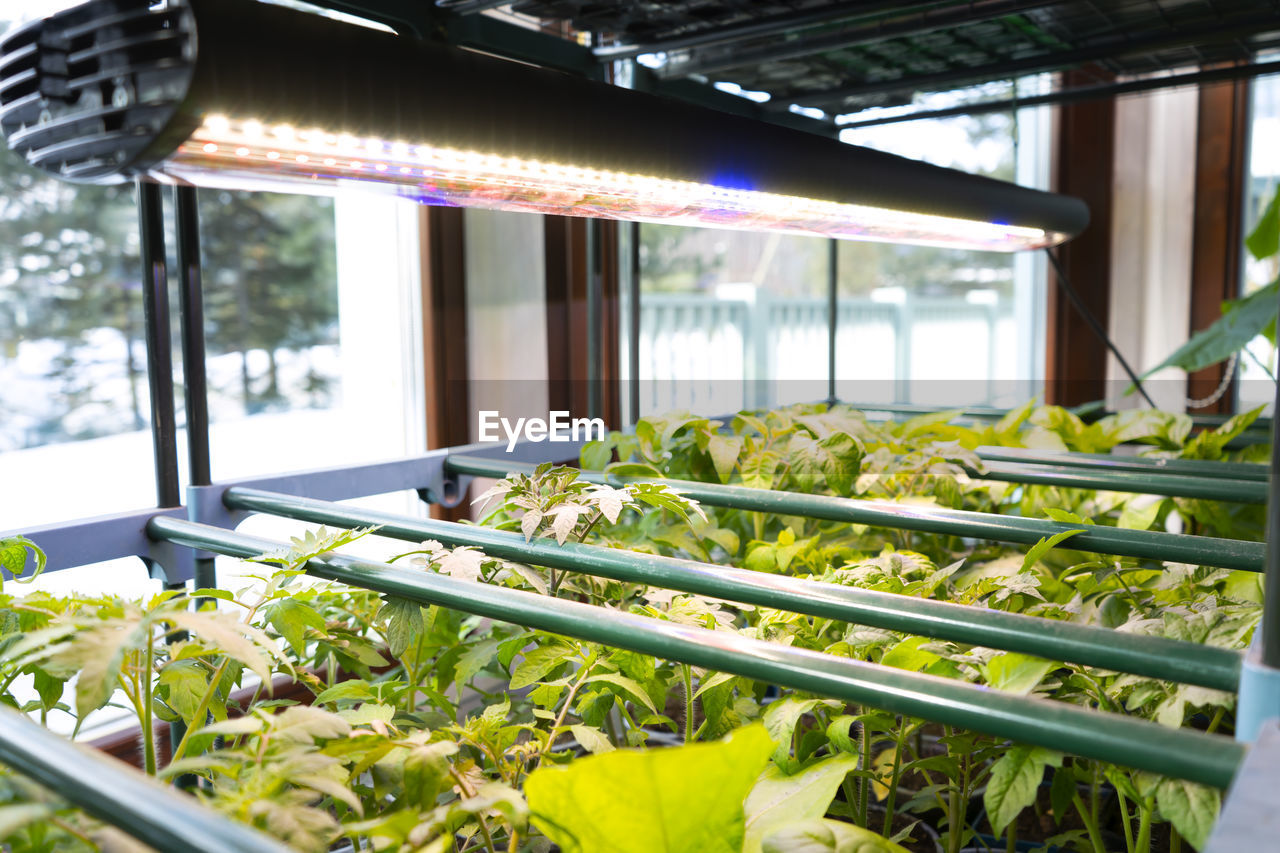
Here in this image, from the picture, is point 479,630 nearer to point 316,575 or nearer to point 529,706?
point 529,706

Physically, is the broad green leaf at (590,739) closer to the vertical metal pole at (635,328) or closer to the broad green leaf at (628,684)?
the broad green leaf at (628,684)

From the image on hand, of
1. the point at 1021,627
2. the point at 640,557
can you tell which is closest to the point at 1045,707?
the point at 1021,627

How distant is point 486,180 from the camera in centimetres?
78

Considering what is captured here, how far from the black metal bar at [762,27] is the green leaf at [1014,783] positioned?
0.88 metres

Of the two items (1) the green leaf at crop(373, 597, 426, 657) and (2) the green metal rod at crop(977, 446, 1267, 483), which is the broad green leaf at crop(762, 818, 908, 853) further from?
(2) the green metal rod at crop(977, 446, 1267, 483)

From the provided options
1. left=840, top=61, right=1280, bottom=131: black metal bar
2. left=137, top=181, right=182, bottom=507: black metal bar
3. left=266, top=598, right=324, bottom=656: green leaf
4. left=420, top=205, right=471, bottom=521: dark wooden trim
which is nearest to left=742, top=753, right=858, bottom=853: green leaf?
left=266, top=598, right=324, bottom=656: green leaf

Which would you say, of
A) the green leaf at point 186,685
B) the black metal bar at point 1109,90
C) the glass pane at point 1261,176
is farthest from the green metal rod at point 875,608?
the glass pane at point 1261,176

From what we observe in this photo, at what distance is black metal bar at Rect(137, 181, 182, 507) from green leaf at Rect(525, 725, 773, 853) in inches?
29.0

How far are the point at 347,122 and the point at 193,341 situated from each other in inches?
23.2

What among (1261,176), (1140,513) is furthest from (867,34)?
(1261,176)

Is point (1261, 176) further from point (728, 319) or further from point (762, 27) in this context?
point (762, 27)

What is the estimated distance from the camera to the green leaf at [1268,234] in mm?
2211

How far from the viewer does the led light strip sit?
608 mm

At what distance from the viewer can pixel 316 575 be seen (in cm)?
80
